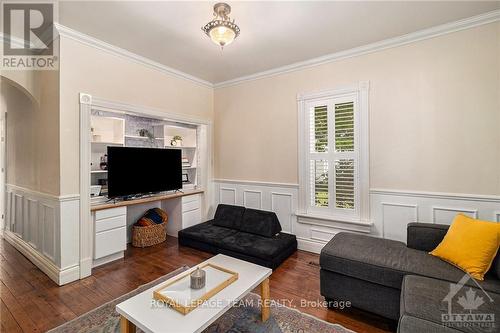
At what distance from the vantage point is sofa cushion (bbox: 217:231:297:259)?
3.05m

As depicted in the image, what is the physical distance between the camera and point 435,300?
1.57 m

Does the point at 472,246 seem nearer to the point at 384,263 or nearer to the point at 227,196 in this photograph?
the point at 384,263

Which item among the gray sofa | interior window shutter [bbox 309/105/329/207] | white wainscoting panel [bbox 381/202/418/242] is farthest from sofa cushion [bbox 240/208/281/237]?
white wainscoting panel [bbox 381/202/418/242]

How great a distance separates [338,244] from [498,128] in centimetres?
205

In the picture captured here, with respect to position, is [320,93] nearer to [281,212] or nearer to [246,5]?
[246,5]

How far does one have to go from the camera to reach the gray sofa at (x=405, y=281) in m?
1.46

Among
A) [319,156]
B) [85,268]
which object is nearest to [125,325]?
[85,268]

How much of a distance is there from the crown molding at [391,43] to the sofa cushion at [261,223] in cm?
230

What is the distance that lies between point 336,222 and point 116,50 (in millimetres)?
3821

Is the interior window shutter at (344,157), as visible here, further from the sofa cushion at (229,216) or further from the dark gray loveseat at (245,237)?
the sofa cushion at (229,216)

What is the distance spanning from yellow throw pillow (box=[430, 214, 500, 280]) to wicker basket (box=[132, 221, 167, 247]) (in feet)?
12.3

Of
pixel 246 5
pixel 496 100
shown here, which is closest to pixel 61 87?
pixel 246 5

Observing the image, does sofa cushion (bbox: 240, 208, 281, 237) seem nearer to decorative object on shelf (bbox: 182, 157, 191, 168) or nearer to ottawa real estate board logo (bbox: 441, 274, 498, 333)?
decorative object on shelf (bbox: 182, 157, 191, 168)

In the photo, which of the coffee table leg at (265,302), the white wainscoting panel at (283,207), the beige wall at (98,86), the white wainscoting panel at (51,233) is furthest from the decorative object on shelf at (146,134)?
the coffee table leg at (265,302)
